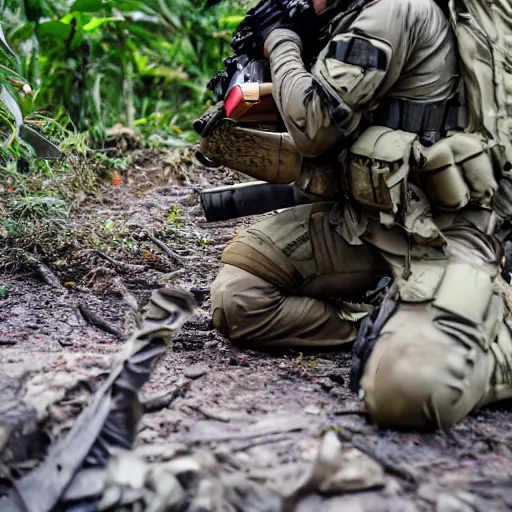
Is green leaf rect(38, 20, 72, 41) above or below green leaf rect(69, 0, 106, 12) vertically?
below

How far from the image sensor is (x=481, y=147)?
2.22 metres

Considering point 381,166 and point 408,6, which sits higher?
point 408,6

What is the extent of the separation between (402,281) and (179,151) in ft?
Result: 9.43

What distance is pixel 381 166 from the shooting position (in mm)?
2201

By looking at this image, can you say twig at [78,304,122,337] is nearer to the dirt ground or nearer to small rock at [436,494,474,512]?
the dirt ground

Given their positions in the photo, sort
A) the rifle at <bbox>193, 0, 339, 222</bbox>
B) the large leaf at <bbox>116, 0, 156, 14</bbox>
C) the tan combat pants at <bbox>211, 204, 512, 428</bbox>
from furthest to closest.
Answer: the large leaf at <bbox>116, 0, 156, 14</bbox>
the rifle at <bbox>193, 0, 339, 222</bbox>
the tan combat pants at <bbox>211, 204, 512, 428</bbox>

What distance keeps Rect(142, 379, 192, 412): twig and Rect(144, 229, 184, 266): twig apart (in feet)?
4.52

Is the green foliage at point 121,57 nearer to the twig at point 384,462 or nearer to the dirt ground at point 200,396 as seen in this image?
the dirt ground at point 200,396

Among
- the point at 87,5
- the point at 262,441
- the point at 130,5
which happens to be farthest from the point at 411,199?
the point at 130,5

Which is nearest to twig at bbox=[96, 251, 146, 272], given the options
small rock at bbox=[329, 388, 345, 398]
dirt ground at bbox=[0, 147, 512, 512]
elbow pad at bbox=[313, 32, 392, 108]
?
dirt ground at bbox=[0, 147, 512, 512]

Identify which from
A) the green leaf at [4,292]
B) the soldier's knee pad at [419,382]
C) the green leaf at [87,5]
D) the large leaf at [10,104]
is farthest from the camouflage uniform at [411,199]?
the green leaf at [87,5]

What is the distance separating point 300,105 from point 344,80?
171 millimetres

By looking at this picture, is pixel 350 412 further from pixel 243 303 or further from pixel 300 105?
pixel 300 105

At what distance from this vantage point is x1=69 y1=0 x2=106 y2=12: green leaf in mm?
4715
